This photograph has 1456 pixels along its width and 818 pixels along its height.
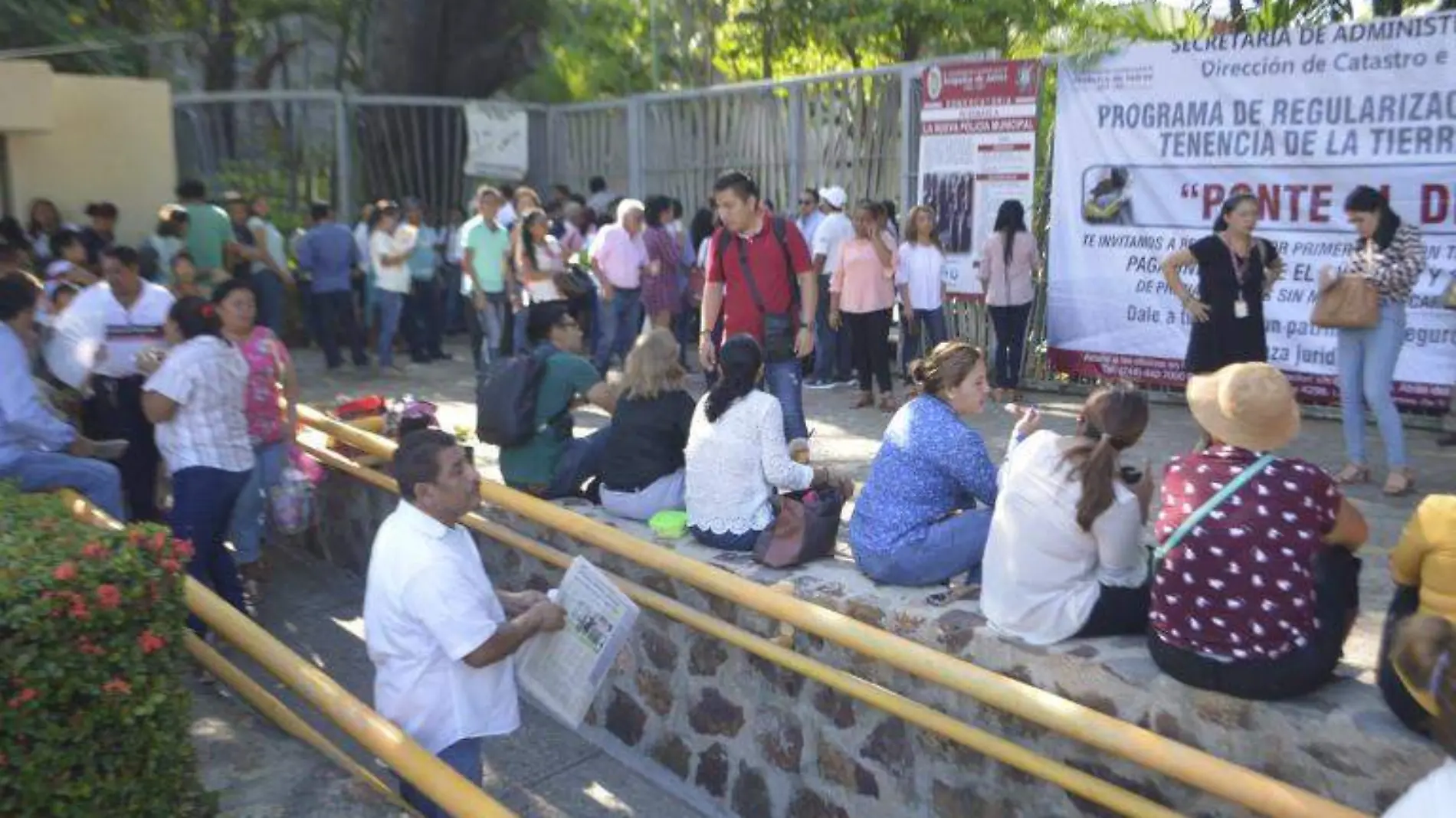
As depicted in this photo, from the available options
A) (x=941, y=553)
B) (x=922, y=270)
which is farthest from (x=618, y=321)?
(x=941, y=553)

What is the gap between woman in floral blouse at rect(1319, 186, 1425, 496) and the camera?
6773 mm

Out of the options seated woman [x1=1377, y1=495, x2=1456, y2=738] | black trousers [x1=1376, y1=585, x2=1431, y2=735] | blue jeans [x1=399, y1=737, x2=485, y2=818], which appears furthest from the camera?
blue jeans [x1=399, y1=737, x2=485, y2=818]

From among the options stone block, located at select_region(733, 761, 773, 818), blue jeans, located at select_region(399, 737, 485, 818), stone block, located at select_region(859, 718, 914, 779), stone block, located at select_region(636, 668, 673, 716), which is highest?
blue jeans, located at select_region(399, 737, 485, 818)

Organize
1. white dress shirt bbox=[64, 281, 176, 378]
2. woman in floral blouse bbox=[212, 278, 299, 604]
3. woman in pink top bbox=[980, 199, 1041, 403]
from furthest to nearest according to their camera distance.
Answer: woman in pink top bbox=[980, 199, 1041, 403] → white dress shirt bbox=[64, 281, 176, 378] → woman in floral blouse bbox=[212, 278, 299, 604]

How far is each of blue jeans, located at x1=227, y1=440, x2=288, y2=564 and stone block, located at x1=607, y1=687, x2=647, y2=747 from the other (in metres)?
2.03

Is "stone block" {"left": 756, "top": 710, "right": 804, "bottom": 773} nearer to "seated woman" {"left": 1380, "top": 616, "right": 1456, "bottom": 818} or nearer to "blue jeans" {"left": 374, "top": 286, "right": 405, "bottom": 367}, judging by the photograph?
"seated woman" {"left": 1380, "top": 616, "right": 1456, "bottom": 818}

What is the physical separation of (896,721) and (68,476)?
366cm

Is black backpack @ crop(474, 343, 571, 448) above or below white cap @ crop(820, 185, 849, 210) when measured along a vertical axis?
below

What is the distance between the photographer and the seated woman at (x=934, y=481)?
4.57m

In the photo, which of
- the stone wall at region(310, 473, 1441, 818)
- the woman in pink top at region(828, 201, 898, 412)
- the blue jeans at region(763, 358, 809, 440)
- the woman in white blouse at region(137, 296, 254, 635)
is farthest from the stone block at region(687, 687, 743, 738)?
the woman in pink top at region(828, 201, 898, 412)

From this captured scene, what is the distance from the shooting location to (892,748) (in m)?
4.45

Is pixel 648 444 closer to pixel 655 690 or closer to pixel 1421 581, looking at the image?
pixel 655 690

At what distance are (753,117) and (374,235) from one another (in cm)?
395

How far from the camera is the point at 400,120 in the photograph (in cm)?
1620
